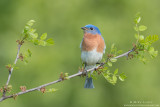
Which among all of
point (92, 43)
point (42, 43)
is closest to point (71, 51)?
point (92, 43)

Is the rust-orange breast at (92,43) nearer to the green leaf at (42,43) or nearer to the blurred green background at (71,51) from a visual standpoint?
the green leaf at (42,43)

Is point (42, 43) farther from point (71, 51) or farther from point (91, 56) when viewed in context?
point (71, 51)

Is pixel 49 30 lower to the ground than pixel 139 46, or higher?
higher

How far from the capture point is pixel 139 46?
14.9 feet

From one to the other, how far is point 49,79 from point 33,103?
95cm

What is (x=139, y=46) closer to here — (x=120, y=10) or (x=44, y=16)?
(x=44, y=16)

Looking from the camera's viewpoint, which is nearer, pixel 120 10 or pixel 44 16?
pixel 44 16

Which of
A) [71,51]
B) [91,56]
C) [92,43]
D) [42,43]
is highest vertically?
[71,51]

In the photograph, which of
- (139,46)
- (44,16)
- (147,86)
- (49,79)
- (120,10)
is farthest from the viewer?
(120,10)

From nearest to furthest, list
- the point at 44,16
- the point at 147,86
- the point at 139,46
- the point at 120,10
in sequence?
the point at 139,46 < the point at 147,86 < the point at 44,16 < the point at 120,10

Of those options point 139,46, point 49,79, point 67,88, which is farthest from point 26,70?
point 139,46

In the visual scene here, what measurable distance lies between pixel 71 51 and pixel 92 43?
13.1ft

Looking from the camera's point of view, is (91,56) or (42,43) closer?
(42,43)

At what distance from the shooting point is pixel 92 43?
252 inches
